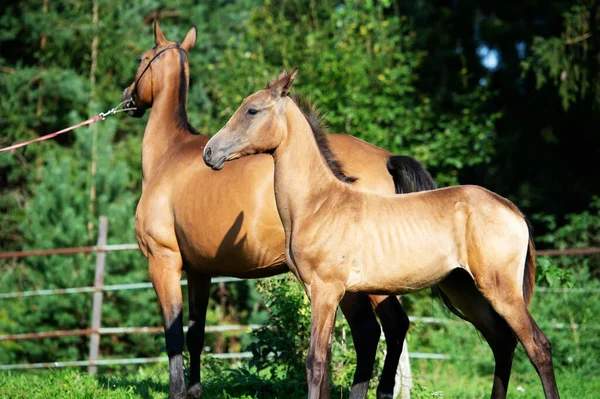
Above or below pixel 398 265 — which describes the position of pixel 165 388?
below

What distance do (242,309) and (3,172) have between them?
7.14 metres

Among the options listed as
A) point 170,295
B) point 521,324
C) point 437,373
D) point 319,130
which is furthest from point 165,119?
point 437,373

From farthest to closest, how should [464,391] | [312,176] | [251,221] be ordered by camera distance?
[464,391]
[251,221]
[312,176]

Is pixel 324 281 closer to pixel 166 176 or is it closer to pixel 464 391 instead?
pixel 166 176

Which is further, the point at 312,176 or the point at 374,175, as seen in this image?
the point at 374,175

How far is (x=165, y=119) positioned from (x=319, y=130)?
2093 mm

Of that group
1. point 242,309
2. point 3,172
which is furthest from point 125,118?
point 242,309

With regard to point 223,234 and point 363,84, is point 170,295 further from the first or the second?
point 363,84

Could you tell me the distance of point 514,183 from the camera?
16.3 metres

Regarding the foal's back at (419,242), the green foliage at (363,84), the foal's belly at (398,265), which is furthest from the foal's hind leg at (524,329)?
the green foliage at (363,84)

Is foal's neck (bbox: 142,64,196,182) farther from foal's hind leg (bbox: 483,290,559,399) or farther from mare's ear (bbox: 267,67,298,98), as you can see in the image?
foal's hind leg (bbox: 483,290,559,399)

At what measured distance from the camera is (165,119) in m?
6.58

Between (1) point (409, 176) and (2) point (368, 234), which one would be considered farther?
(1) point (409, 176)

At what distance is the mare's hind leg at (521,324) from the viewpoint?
450 cm
